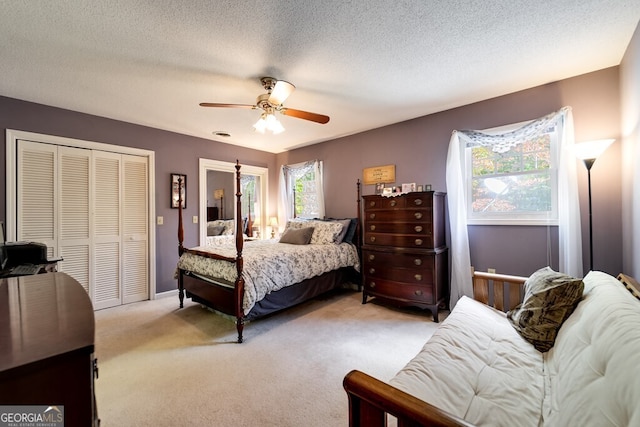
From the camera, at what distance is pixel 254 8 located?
64.0 inches

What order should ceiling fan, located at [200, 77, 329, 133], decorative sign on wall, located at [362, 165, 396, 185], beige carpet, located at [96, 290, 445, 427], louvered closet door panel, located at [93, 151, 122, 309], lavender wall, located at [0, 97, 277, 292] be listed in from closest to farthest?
beige carpet, located at [96, 290, 445, 427]
ceiling fan, located at [200, 77, 329, 133]
lavender wall, located at [0, 97, 277, 292]
louvered closet door panel, located at [93, 151, 122, 309]
decorative sign on wall, located at [362, 165, 396, 185]

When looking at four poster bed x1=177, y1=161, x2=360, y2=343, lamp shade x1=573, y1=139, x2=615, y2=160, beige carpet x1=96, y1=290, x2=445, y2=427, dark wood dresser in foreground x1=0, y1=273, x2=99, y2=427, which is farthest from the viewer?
four poster bed x1=177, y1=161, x2=360, y2=343

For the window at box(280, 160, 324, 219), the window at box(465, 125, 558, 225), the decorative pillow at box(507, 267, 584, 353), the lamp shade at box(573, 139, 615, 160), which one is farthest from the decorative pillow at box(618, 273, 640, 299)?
the window at box(280, 160, 324, 219)

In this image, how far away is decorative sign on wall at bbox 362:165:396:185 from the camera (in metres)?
3.80

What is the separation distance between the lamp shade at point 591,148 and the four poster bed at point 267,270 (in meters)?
2.43

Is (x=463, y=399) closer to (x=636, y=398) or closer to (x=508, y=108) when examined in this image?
(x=636, y=398)

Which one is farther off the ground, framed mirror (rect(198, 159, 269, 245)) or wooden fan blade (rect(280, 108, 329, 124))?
wooden fan blade (rect(280, 108, 329, 124))

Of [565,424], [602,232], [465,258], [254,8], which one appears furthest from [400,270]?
[254,8]

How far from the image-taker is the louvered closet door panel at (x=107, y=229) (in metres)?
3.36

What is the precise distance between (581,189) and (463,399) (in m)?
2.58

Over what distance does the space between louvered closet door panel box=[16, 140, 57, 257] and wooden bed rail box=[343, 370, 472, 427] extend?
388 centimetres

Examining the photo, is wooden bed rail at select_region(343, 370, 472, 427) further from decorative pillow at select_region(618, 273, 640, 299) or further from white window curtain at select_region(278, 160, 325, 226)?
white window curtain at select_region(278, 160, 325, 226)

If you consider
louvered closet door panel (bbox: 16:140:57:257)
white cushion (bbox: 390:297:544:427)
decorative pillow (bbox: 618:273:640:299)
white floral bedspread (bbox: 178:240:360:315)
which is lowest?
white cushion (bbox: 390:297:544:427)

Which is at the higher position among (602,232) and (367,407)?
(602,232)
